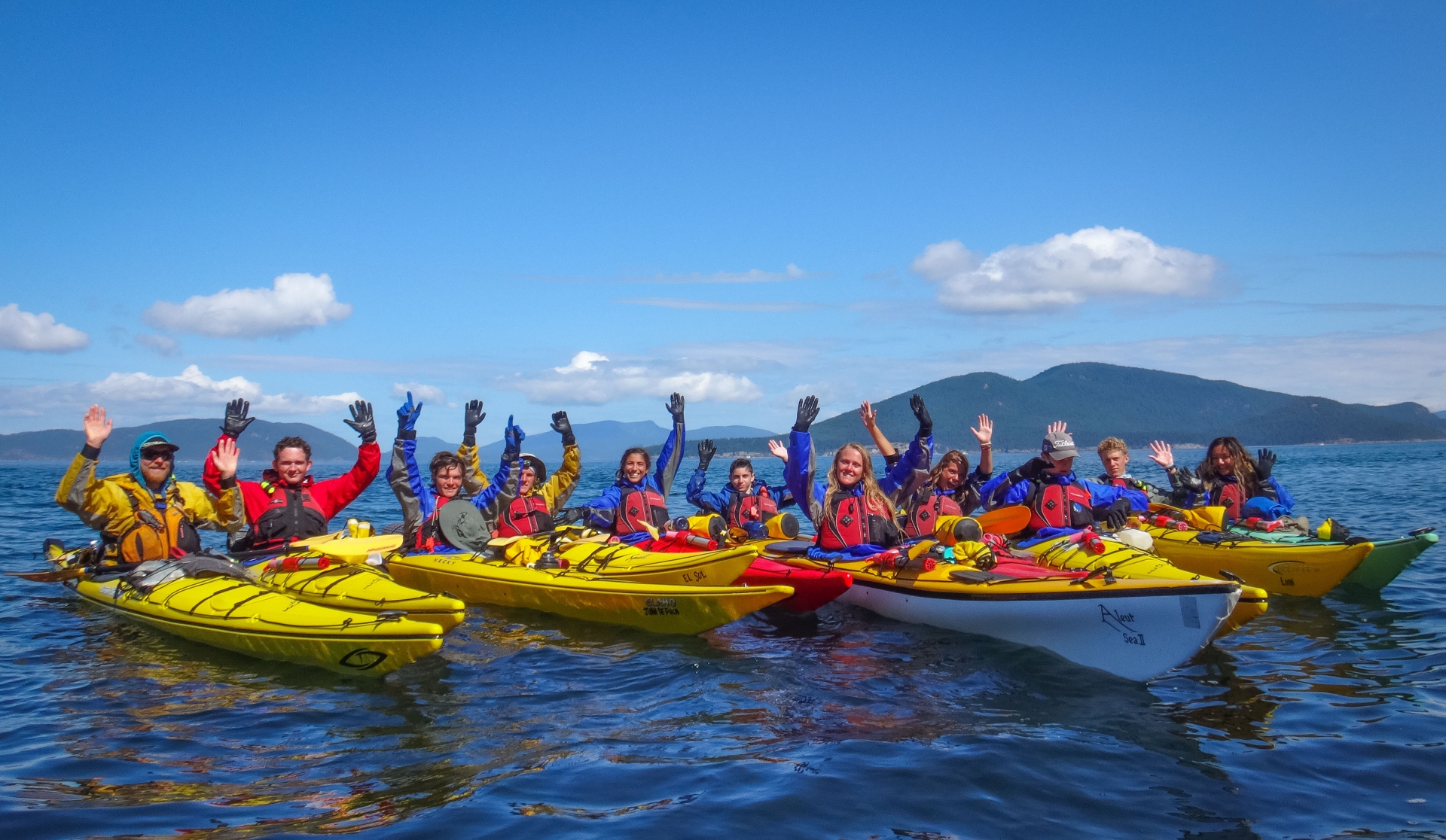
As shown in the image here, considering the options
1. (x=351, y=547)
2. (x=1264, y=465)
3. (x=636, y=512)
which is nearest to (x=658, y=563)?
(x=636, y=512)

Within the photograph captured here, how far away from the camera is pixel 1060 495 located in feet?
30.9

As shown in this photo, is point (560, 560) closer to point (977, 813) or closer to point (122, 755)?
point (122, 755)

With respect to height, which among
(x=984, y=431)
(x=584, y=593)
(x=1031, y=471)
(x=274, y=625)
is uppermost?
(x=984, y=431)

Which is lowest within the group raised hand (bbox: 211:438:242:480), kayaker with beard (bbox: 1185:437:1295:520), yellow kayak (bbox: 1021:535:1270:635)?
yellow kayak (bbox: 1021:535:1270:635)

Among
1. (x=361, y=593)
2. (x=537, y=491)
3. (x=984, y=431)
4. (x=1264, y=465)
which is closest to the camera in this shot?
(x=361, y=593)

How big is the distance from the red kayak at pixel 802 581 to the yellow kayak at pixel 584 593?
28.3 inches

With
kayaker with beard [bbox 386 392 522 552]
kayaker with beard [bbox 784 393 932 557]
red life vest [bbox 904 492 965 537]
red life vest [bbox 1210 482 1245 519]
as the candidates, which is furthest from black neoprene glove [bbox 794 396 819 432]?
red life vest [bbox 1210 482 1245 519]

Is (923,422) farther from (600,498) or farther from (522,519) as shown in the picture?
(522,519)

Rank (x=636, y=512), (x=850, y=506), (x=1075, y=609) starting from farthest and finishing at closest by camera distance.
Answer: (x=636, y=512)
(x=850, y=506)
(x=1075, y=609)

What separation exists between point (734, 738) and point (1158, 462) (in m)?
9.01

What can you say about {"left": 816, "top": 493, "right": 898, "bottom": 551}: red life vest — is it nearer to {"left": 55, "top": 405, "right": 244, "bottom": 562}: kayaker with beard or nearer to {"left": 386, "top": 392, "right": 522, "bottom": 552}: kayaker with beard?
{"left": 386, "top": 392, "right": 522, "bottom": 552}: kayaker with beard

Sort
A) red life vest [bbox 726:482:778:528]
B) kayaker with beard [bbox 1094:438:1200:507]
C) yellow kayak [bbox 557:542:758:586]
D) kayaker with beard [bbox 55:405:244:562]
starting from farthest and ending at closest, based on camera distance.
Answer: red life vest [bbox 726:482:778:528]
kayaker with beard [bbox 1094:438:1200:507]
yellow kayak [bbox 557:542:758:586]
kayaker with beard [bbox 55:405:244:562]

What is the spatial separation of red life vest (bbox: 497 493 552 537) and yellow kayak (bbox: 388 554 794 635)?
111 centimetres

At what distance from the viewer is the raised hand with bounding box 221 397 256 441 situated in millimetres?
9062
